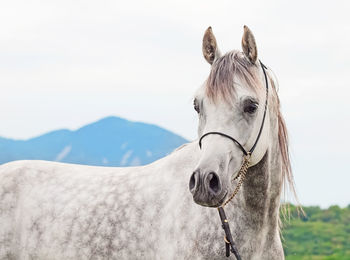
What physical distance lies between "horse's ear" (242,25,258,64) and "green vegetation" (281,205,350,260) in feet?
54.6

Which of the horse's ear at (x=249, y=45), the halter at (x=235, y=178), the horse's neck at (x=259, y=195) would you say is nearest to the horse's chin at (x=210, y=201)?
the halter at (x=235, y=178)

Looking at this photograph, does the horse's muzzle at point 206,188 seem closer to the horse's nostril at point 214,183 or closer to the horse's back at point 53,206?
the horse's nostril at point 214,183

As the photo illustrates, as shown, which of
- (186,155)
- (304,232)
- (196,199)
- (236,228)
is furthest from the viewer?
(304,232)

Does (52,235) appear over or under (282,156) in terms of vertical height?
under

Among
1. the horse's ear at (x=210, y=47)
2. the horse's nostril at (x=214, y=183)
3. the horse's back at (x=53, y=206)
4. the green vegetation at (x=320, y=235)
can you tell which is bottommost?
the green vegetation at (x=320, y=235)

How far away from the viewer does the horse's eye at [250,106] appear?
429cm

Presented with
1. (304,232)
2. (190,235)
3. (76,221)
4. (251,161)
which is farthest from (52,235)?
(304,232)

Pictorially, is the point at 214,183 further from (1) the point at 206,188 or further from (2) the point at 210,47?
(2) the point at 210,47

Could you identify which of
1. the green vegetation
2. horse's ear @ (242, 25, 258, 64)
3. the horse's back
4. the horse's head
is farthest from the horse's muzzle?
the green vegetation

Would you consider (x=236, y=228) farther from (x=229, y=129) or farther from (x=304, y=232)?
(x=304, y=232)

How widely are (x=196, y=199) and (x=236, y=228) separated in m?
0.87

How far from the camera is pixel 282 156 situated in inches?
192

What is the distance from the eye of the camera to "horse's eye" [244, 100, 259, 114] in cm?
429

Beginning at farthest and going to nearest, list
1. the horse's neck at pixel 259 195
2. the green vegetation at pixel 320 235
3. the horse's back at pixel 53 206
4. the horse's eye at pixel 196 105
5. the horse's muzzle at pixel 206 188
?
1. the green vegetation at pixel 320 235
2. the horse's back at pixel 53 206
3. the horse's neck at pixel 259 195
4. the horse's eye at pixel 196 105
5. the horse's muzzle at pixel 206 188
